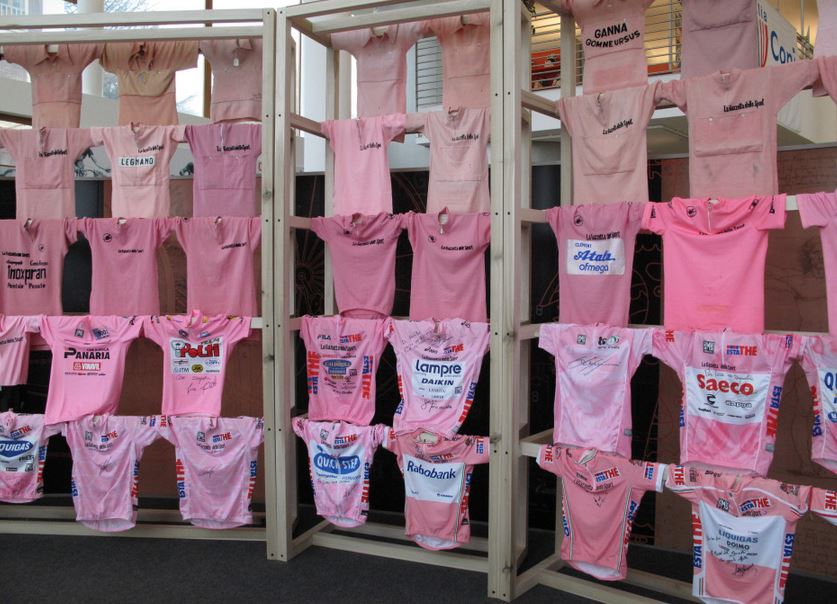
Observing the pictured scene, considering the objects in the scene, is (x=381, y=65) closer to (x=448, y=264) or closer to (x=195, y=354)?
(x=448, y=264)

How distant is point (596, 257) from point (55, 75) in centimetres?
308

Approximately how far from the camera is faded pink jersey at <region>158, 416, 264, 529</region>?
12.8 ft

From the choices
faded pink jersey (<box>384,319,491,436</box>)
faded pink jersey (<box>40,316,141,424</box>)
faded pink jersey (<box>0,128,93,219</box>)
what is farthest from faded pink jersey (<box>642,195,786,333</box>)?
faded pink jersey (<box>0,128,93,219</box>)

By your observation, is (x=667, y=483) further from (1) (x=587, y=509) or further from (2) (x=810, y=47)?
(2) (x=810, y=47)

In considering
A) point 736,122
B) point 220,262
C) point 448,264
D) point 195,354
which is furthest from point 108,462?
point 736,122

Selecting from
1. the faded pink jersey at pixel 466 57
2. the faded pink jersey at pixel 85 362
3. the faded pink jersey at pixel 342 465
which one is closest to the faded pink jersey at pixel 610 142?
the faded pink jersey at pixel 466 57

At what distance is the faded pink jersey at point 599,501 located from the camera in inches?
125

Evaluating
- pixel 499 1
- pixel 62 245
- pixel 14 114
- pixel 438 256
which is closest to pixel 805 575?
pixel 438 256

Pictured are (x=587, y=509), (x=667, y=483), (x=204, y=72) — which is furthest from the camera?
(x=204, y=72)

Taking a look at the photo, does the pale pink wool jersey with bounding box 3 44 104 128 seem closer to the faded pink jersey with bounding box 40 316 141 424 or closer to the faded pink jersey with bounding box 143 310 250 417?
the faded pink jersey with bounding box 40 316 141 424

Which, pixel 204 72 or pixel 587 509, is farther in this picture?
pixel 204 72

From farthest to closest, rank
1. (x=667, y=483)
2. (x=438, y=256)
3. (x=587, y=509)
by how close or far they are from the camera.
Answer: (x=438, y=256) → (x=587, y=509) → (x=667, y=483)

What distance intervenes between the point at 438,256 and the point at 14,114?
16.4ft

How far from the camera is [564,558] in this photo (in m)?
3.36
